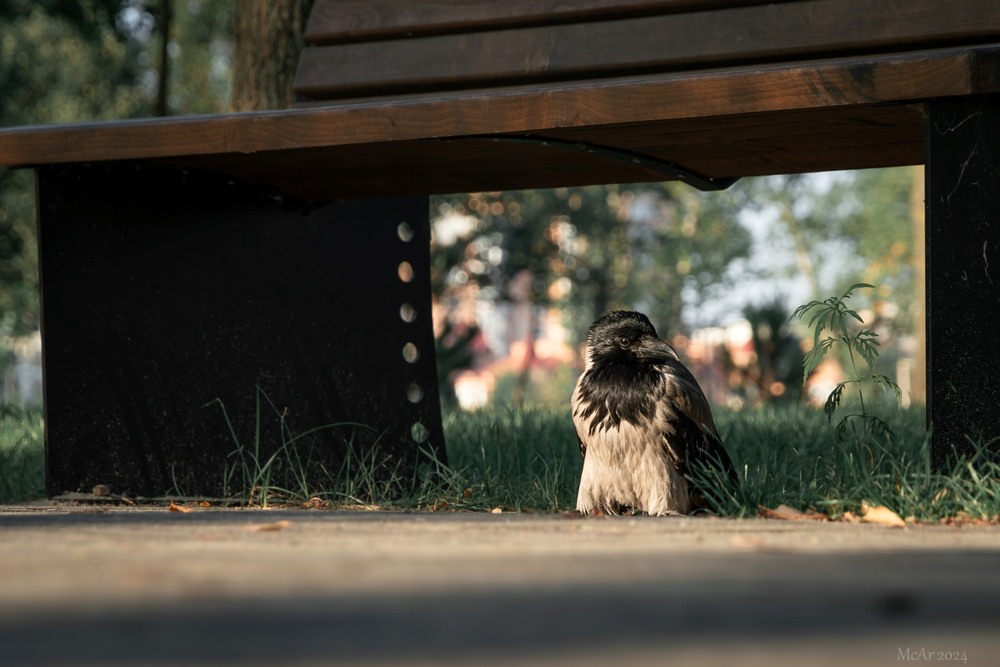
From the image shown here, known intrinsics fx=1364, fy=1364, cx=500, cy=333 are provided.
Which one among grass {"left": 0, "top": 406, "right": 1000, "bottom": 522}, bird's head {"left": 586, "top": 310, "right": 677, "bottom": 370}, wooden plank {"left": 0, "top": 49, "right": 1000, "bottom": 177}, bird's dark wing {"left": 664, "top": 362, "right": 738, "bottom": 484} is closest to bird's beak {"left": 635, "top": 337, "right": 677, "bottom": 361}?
bird's head {"left": 586, "top": 310, "right": 677, "bottom": 370}

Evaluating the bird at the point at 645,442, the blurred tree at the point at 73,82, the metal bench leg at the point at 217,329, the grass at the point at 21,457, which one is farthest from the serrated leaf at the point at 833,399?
the blurred tree at the point at 73,82

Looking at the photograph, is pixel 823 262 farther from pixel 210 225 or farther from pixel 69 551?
pixel 69 551

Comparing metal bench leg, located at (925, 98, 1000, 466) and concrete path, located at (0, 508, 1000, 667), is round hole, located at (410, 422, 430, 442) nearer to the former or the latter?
metal bench leg, located at (925, 98, 1000, 466)

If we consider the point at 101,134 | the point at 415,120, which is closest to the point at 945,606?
the point at 415,120

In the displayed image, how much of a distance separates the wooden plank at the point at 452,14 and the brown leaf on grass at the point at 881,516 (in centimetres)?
203

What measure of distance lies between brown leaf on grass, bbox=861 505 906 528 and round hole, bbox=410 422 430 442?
92.7 inches

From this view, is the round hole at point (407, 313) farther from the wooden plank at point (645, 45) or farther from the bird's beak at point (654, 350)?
the bird's beak at point (654, 350)

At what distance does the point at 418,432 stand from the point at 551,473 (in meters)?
0.61

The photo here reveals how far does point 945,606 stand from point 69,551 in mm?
1716

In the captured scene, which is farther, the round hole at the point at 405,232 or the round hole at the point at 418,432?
the round hole at the point at 405,232

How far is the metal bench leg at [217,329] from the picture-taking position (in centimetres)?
505

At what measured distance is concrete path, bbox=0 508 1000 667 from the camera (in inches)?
71.1

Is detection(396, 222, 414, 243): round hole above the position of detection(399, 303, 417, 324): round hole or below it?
above

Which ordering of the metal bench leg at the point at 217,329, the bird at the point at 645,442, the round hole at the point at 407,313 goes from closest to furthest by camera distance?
the bird at the point at 645,442, the metal bench leg at the point at 217,329, the round hole at the point at 407,313
